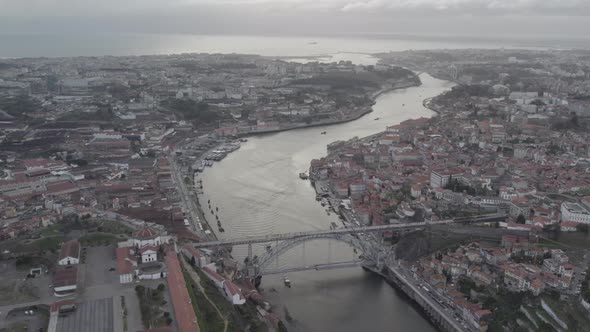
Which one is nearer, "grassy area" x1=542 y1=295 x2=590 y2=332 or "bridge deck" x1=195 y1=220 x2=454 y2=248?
"grassy area" x1=542 y1=295 x2=590 y2=332

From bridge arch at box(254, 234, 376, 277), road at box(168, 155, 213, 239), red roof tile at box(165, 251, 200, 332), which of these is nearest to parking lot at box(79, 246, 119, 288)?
red roof tile at box(165, 251, 200, 332)

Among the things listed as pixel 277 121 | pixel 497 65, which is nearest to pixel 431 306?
pixel 277 121

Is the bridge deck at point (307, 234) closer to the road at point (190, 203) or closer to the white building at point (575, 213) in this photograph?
the road at point (190, 203)

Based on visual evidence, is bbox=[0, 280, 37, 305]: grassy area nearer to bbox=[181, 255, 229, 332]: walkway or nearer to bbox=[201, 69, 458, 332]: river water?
bbox=[181, 255, 229, 332]: walkway

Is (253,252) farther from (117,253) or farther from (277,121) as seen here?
(277,121)

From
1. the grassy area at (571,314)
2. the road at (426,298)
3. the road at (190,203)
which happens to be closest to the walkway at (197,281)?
the road at (190,203)

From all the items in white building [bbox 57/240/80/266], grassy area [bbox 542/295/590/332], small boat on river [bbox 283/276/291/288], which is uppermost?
white building [bbox 57/240/80/266]

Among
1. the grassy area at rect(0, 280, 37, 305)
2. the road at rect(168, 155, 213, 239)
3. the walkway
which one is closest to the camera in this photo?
the walkway

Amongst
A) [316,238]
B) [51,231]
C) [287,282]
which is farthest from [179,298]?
[51,231]

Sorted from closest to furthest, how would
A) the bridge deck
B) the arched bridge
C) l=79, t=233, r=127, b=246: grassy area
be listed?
1. the arched bridge
2. the bridge deck
3. l=79, t=233, r=127, b=246: grassy area
